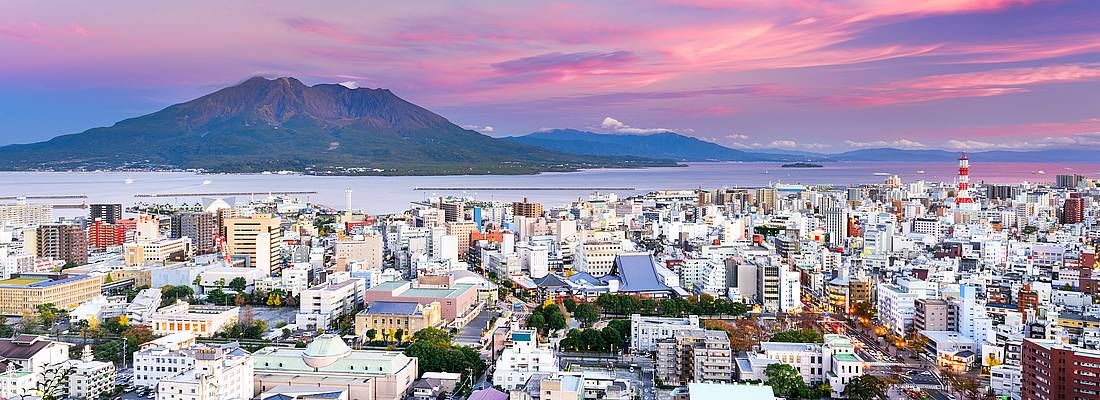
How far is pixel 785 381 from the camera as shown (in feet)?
28.3

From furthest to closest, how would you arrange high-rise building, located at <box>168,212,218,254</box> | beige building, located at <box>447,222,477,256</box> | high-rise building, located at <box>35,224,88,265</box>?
1. beige building, located at <box>447,222,477,256</box>
2. high-rise building, located at <box>168,212,218,254</box>
3. high-rise building, located at <box>35,224,88,265</box>

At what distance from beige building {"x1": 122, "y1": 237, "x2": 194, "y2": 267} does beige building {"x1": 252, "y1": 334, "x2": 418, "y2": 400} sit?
8664 millimetres

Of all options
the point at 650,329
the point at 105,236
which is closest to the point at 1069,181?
the point at 650,329

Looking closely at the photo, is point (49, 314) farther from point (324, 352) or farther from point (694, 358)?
point (694, 358)

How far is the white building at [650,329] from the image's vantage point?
1041 centimetres

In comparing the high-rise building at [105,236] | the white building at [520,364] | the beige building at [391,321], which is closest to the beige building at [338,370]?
the white building at [520,364]

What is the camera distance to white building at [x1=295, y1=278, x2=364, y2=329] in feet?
40.6

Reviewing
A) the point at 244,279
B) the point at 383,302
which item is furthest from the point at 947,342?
the point at 244,279

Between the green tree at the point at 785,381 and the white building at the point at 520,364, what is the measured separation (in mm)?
2149

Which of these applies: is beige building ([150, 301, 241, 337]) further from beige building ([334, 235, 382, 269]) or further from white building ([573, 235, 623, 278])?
white building ([573, 235, 623, 278])

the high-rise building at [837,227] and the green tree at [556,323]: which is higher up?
the high-rise building at [837,227]

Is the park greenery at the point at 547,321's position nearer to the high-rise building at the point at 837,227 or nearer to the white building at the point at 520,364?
the white building at the point at 520,364

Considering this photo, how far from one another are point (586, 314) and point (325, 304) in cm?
374

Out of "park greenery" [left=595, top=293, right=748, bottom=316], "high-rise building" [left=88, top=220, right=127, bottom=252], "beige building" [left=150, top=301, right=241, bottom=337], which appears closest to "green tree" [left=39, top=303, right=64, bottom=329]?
"beige building" [left=150, top=301, right=241, bottom=337]
